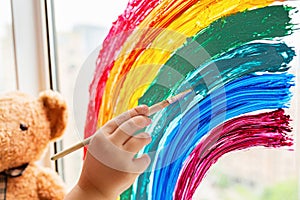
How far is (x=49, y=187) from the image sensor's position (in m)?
0.77

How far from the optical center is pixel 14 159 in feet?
2.34

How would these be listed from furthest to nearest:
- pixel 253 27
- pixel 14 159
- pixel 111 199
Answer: pixel 14 159 → pixel 111 199 → pixel 253 27

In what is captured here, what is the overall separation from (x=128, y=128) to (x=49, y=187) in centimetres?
28

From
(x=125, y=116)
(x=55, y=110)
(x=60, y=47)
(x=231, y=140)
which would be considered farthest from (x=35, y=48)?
(x=231, y=140)

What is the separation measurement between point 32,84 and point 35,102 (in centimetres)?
17

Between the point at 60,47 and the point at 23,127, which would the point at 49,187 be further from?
the point at 60,47

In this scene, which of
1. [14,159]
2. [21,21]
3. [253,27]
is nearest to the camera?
[253,27]

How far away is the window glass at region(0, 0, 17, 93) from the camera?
2.87 ft

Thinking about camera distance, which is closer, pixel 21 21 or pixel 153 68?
pixel 153 68

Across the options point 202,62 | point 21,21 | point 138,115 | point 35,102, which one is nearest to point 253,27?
point 202,62

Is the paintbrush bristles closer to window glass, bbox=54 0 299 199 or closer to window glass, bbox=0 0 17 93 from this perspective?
window glass, bbox=54 0 299 199

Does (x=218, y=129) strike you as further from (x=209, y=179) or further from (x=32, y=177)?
(x=32, y=177)

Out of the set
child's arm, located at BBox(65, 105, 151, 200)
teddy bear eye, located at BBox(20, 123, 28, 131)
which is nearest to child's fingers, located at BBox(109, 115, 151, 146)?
child's arm, located at BBox(65, 105, 151, 200)

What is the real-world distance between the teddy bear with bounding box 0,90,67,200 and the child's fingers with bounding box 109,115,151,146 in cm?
21
